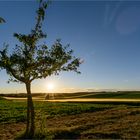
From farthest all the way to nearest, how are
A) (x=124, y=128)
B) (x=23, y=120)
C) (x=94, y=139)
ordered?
(x=23, y=120) < (x=124, y=128) < (x=94, y=139)

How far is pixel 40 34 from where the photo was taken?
24.7 meters

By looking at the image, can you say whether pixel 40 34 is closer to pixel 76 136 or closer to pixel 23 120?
pixel 76 136

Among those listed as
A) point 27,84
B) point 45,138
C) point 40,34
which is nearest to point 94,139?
point 45,138

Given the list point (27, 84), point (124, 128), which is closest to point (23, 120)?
point (27, 84)

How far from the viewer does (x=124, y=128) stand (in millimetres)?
23953

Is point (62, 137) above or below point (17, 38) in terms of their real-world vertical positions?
below

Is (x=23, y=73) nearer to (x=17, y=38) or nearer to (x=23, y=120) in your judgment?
(x=17, y=38)

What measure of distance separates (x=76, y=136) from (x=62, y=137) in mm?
923

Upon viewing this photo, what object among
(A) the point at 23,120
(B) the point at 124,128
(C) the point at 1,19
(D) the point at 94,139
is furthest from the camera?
(A) the point at 23,120

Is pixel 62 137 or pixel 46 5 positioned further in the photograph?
pixel 46 5

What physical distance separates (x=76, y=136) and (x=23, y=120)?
622 inches

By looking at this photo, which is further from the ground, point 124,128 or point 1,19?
point 1,19

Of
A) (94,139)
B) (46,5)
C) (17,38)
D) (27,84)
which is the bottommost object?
(94,139)

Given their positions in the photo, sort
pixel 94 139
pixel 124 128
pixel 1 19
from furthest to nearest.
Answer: pixel 124 128 → pixel 1 19 → pixel 94 139
